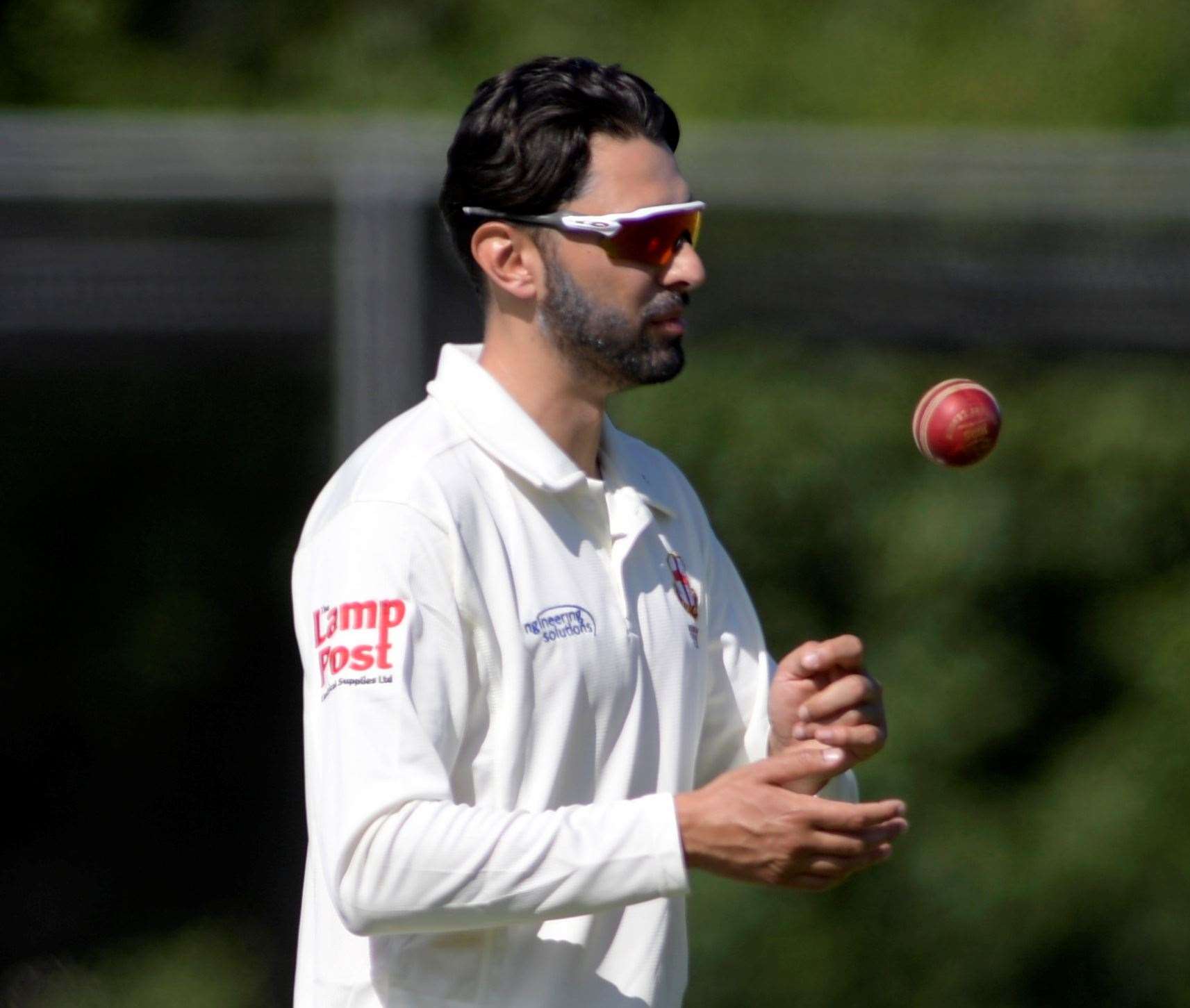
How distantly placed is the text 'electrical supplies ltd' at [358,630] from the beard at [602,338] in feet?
1.74

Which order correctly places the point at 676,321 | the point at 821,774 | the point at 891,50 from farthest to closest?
the point at 891,50 → the point at 676,321 → the point at 821,774

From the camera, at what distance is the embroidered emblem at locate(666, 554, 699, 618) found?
2537 millimetres

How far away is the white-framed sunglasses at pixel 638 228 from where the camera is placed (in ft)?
8.18

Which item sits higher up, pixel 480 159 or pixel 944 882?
pixel 480 159

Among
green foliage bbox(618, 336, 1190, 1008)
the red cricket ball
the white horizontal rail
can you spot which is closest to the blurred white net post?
the white horizontal rail

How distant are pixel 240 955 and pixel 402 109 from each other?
113 inches

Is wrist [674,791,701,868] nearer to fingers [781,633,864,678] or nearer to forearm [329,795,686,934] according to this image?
forearm [329,795,686,934]

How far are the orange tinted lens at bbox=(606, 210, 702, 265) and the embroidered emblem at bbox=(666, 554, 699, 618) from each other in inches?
16.3

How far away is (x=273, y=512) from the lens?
5348 millimetres

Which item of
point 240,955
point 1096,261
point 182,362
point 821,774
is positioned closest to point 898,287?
point 1096,261

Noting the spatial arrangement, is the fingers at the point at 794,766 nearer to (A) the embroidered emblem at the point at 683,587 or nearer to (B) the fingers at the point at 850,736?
(B) the fingers at the point at 850,736

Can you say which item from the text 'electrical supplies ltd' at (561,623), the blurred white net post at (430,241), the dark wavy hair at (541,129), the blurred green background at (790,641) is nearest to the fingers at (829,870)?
the text 'electrical supplies ltd' at (561,623)

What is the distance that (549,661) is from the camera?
226 cm

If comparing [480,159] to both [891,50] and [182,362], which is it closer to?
[182,362]
